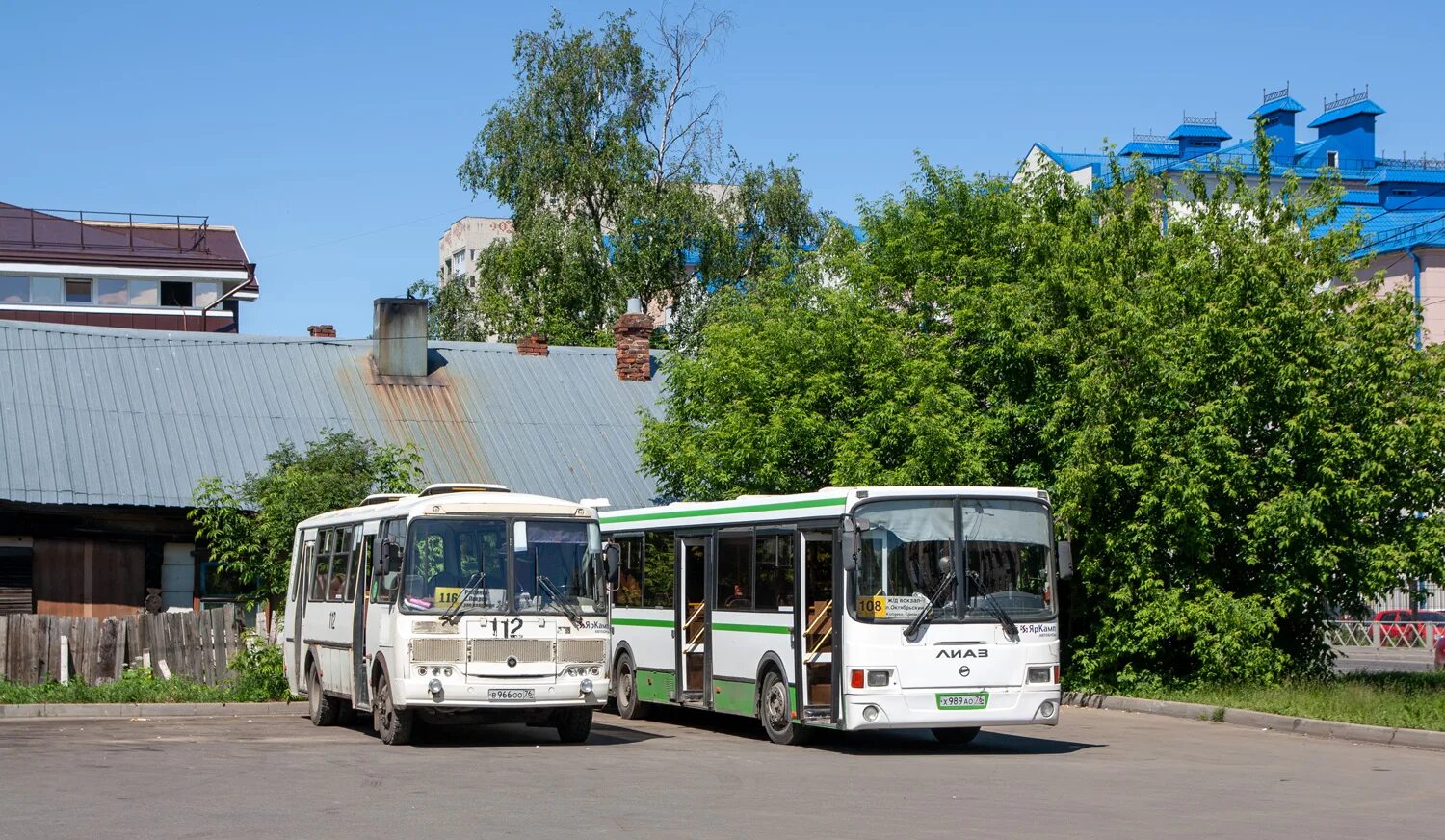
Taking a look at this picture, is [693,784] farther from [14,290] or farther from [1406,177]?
[1406,177]

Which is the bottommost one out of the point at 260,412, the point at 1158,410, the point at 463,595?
the point at 463,595

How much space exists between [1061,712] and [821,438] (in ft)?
20.8

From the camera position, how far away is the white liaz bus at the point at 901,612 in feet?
56.7

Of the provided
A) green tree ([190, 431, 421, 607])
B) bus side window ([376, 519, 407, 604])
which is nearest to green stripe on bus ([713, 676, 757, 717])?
bus side window ([376, 519, 407, 604])

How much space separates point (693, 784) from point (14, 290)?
172 feet

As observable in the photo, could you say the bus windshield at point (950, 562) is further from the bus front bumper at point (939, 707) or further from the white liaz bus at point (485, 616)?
the white liaz bus at point (485, 616)

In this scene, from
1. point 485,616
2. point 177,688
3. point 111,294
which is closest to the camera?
point 485,616

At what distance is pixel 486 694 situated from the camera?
17.5 m

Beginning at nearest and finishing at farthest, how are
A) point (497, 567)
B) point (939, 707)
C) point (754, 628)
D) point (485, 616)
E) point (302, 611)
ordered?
point (939, 707) → point (485, 616) → point (497, 567) → point (754, 628) → point (302, 611)

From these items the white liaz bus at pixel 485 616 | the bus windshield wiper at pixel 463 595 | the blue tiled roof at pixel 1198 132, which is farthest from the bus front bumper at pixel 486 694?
the blue tiled roof at pixel 1198 132

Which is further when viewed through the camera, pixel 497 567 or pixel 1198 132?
pixel 1198 132

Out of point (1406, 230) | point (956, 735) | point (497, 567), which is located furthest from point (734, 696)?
point (1406, 230)

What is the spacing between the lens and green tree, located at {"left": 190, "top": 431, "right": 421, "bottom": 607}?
2691 cm

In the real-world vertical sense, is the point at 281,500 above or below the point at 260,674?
above
